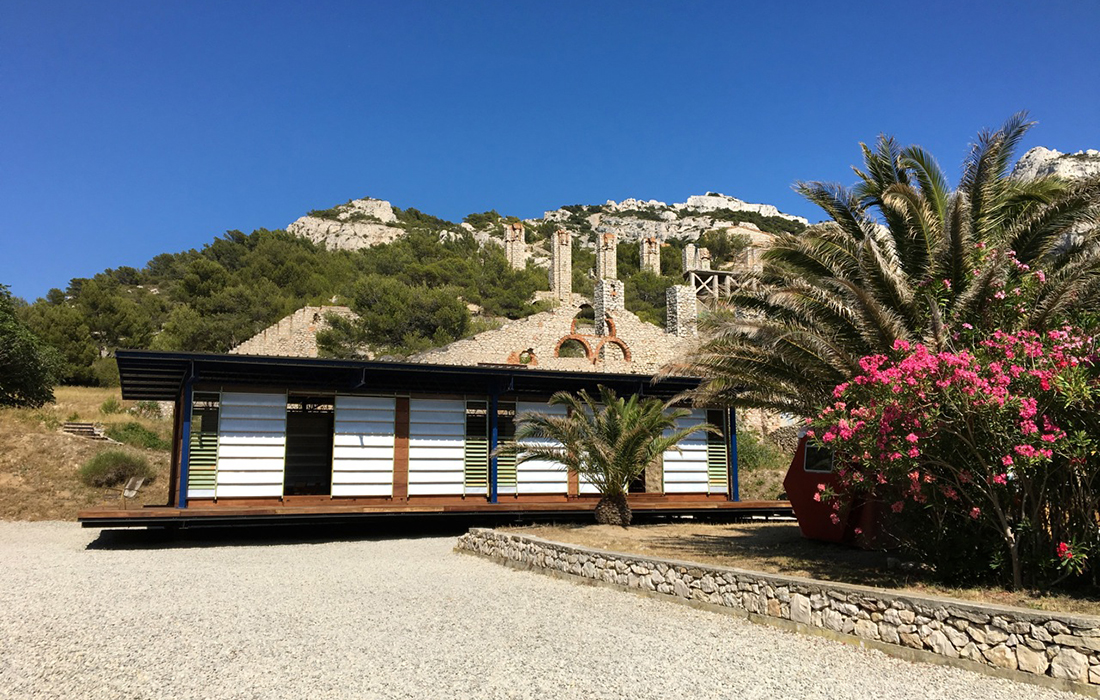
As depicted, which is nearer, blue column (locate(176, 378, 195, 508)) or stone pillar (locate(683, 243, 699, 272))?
blue column (locate(176, 378, 195, 508))

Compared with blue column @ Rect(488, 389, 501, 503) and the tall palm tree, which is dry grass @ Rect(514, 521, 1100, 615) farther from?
blue column @ Rect(488, 389, 501, 503)

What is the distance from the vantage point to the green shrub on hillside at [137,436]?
22.4 meters

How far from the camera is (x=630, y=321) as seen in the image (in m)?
29.8

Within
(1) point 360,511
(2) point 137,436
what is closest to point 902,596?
(1) point 360,511

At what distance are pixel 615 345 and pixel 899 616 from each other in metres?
23.2

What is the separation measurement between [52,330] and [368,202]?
6925 centimetres

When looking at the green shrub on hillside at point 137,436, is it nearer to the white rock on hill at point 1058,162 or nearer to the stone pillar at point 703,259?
the white rock on hill at point 1058,162

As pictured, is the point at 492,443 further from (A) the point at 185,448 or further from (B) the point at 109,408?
(B) the point at 109,408

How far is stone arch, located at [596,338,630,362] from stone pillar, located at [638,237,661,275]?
41.6 metres

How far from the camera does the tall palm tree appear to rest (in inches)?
307

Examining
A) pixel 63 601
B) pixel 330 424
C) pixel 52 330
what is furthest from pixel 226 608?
pixel 52 330

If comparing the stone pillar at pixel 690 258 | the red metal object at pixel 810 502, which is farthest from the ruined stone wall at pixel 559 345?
the stone pillar at pixel 690 258

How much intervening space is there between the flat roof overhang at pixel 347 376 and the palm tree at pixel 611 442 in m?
2.36

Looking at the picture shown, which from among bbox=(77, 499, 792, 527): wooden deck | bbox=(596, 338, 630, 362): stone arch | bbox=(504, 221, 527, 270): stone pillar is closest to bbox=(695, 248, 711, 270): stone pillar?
bbox=(504, 221, 527, 270): stone pillar
